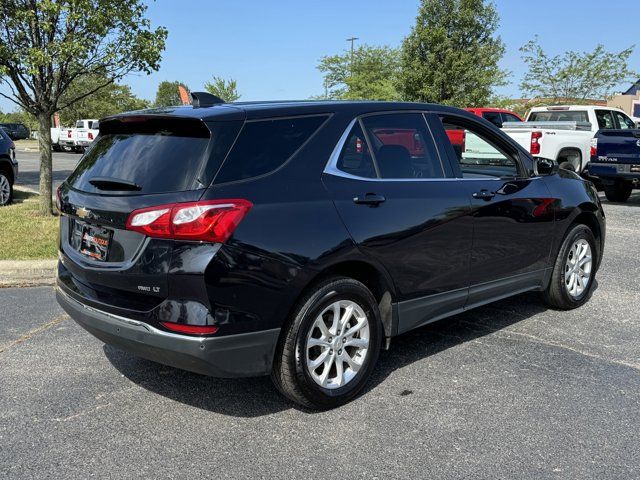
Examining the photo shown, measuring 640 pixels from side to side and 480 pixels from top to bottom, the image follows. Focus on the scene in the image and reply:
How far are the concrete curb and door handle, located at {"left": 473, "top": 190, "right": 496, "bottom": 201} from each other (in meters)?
4.54

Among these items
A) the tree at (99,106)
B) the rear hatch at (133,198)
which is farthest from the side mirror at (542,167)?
the tree at (99,106)

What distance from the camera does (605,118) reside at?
16031 millimetres

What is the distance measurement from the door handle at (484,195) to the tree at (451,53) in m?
24.2

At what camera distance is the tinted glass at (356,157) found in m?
3.64

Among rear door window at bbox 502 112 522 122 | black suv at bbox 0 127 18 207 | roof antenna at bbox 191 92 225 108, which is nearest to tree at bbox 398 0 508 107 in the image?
rear door window at bbox 502 112 522 122

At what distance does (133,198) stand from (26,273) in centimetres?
403

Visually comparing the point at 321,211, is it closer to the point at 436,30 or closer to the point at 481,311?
the point at 481,311

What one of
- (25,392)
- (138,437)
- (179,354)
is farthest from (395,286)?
(25,392)

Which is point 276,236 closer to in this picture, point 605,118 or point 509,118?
point 605,118

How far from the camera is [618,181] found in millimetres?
13008

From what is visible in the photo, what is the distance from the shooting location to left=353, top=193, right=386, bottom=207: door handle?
11.7ft

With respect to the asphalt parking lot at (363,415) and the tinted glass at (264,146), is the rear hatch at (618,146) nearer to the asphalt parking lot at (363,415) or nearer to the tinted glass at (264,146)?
the asphalt parking lot at (363,415)

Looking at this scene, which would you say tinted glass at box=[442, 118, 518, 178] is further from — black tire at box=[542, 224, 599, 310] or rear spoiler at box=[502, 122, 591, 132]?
rear spoiler at box=[502, 122, 591, 132]

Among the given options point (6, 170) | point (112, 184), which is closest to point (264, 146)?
point (112, 184)
